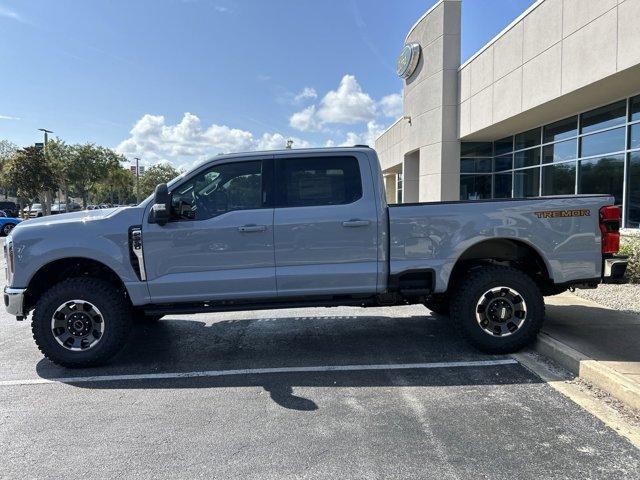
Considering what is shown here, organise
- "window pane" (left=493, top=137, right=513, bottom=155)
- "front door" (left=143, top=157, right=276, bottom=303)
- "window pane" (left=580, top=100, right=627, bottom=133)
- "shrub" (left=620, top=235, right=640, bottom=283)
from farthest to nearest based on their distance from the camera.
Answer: "window pane" (left=493, top=137, right=513, bottom=155) < "window pane" (left=580, top=100, right=627, bottom=133) < "shrub" (left=620, top=235, right=640, bottom=283) < "front door" (left=143, top=157, right=276, bottom=303)

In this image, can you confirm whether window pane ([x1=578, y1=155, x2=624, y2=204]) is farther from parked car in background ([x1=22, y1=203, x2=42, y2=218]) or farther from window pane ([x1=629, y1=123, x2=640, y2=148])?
parked car in background ([x1=22, y1=203, x2=42, y2=218])

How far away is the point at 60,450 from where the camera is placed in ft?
10.7

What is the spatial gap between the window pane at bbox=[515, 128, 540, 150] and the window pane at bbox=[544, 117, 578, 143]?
0.56 m

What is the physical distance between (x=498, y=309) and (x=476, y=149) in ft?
50.5

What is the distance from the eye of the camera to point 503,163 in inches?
712

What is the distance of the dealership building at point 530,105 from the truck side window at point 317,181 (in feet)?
24.9

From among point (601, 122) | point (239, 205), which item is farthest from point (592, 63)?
point (239, 205)

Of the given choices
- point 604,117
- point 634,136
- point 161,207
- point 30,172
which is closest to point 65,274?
point 161,207

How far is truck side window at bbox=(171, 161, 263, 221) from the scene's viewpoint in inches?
188

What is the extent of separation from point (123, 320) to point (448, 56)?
1720 centimetres

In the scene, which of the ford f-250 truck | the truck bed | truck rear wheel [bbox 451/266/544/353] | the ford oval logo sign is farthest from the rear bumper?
the ford oval logo sign

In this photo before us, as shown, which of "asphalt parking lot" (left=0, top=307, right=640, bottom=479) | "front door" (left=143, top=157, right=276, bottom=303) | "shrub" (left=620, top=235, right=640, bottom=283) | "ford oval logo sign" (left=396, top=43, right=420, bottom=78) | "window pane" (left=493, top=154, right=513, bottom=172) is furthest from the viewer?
"ford oval logo sign" (left=396, top=43, right=420, bottom=78)

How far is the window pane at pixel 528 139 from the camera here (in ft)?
51.1

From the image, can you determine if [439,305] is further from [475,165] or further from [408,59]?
[408,59]
